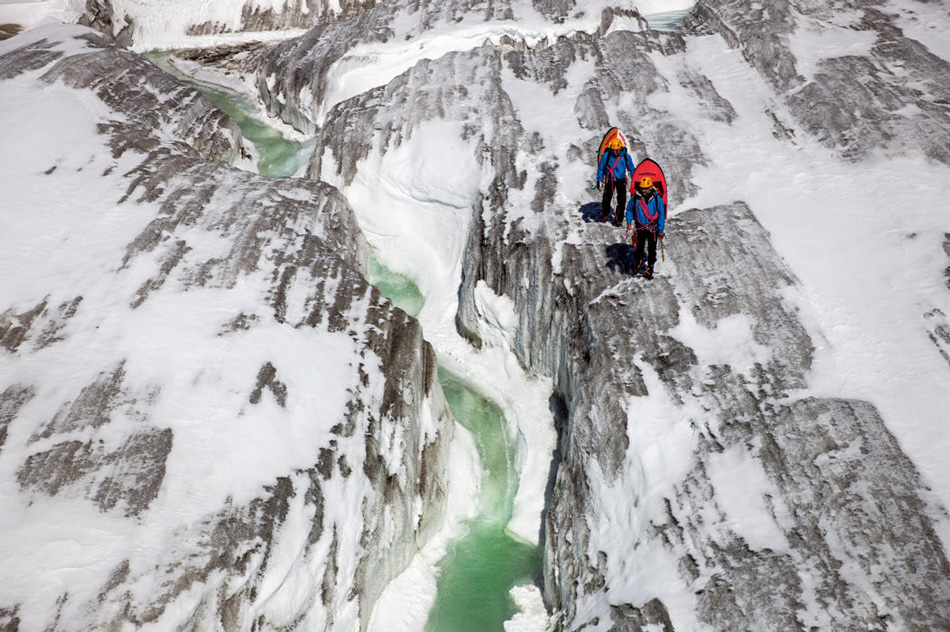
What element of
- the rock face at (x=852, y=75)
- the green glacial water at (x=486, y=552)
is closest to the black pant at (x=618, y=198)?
the green glacial water at (x=486, y=552)

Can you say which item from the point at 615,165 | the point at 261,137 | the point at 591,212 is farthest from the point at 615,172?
the point at 261,137

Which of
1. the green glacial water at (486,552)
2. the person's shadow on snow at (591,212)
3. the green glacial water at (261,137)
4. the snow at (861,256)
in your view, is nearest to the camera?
the snow at (861,256)

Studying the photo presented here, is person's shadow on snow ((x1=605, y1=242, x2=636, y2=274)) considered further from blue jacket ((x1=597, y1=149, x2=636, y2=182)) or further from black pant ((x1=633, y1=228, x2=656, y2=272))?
blue jacket ((x1=597, y1=149, x2=636, y2=182))

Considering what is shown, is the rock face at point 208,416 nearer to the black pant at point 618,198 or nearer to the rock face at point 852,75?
the black pant at point 618,198

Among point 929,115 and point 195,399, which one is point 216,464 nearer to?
point 195,399

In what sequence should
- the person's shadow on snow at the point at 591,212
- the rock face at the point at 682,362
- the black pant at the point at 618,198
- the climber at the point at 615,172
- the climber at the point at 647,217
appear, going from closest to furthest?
1. the rock face at the point at 682,362
2. the climber at the point at 647,217
3. the climber at the point at 615,172
4. the black pant at the point at 618,198
5. the person's shadow on snow at the point at 591,212

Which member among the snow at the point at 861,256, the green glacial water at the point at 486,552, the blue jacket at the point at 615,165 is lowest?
the green glacial water at the point at 486,552
